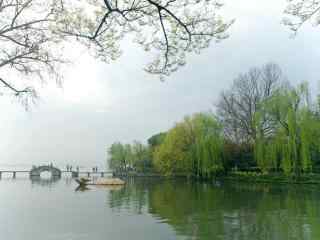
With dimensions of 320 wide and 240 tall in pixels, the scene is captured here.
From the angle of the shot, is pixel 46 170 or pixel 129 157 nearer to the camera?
pixel 129 157

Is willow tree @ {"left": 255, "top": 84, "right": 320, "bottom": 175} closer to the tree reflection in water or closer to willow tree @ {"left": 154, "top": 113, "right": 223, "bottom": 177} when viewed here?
willow tree @ {"left": 154, "top": 113, "right": 223, "bottom": 177}

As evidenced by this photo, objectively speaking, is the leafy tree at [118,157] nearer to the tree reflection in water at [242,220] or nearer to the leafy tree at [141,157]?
the leafy tree at [141,157]

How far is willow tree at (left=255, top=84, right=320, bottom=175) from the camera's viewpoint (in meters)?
25.9

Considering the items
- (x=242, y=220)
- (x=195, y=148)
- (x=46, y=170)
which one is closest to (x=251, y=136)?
(x=195, y=148)

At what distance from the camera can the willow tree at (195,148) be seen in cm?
3412

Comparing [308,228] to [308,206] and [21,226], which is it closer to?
[308,206]

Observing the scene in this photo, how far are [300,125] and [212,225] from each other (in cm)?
1905

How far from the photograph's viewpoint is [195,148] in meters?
35.3

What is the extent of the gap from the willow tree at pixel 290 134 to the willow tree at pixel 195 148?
216 inches

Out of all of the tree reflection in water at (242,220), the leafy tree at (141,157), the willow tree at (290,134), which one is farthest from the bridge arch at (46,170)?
the tree reflection in water at (242,220)

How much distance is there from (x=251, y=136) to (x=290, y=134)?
23.8 feet

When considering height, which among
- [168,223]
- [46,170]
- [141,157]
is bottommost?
[168,223]

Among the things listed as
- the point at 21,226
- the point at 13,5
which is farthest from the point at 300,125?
the point at 13,5

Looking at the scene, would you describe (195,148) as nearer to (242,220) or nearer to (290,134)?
(290,134)
